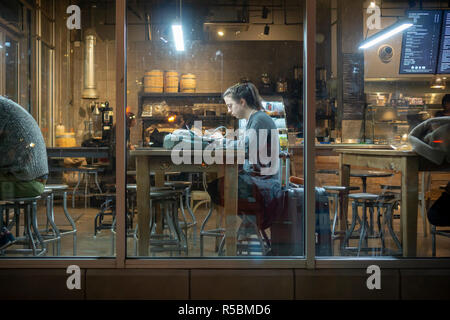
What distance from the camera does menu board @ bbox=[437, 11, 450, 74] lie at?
15.4ft

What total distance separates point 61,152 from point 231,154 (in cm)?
183

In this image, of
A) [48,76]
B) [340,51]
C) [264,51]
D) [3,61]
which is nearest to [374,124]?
[340,51]

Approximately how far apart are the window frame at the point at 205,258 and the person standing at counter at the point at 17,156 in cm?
51

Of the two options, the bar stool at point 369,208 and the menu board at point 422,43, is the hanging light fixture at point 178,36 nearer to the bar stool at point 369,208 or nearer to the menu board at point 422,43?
the menu board at point 422,43

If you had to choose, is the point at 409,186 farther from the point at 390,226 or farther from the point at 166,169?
the point at 166,169

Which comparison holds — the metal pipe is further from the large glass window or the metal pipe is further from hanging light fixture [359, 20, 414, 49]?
→ hanging light fixture [359, 20, 414, 49]

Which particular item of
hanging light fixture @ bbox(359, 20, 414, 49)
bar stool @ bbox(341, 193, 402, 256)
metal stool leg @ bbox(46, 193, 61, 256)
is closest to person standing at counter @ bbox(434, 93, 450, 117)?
bar stool @ bbox(341, 193, 402, 256)

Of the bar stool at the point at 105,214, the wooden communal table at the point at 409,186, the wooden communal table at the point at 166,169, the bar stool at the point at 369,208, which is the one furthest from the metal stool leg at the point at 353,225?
the bar stool at the point at 105,214

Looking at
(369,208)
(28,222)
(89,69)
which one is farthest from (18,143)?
(369,208)

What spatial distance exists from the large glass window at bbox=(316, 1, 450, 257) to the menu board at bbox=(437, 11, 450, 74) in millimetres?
23

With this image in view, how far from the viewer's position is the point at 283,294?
2.78 metres

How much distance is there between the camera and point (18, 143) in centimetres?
306

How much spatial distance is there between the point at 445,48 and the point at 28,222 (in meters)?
4.55
